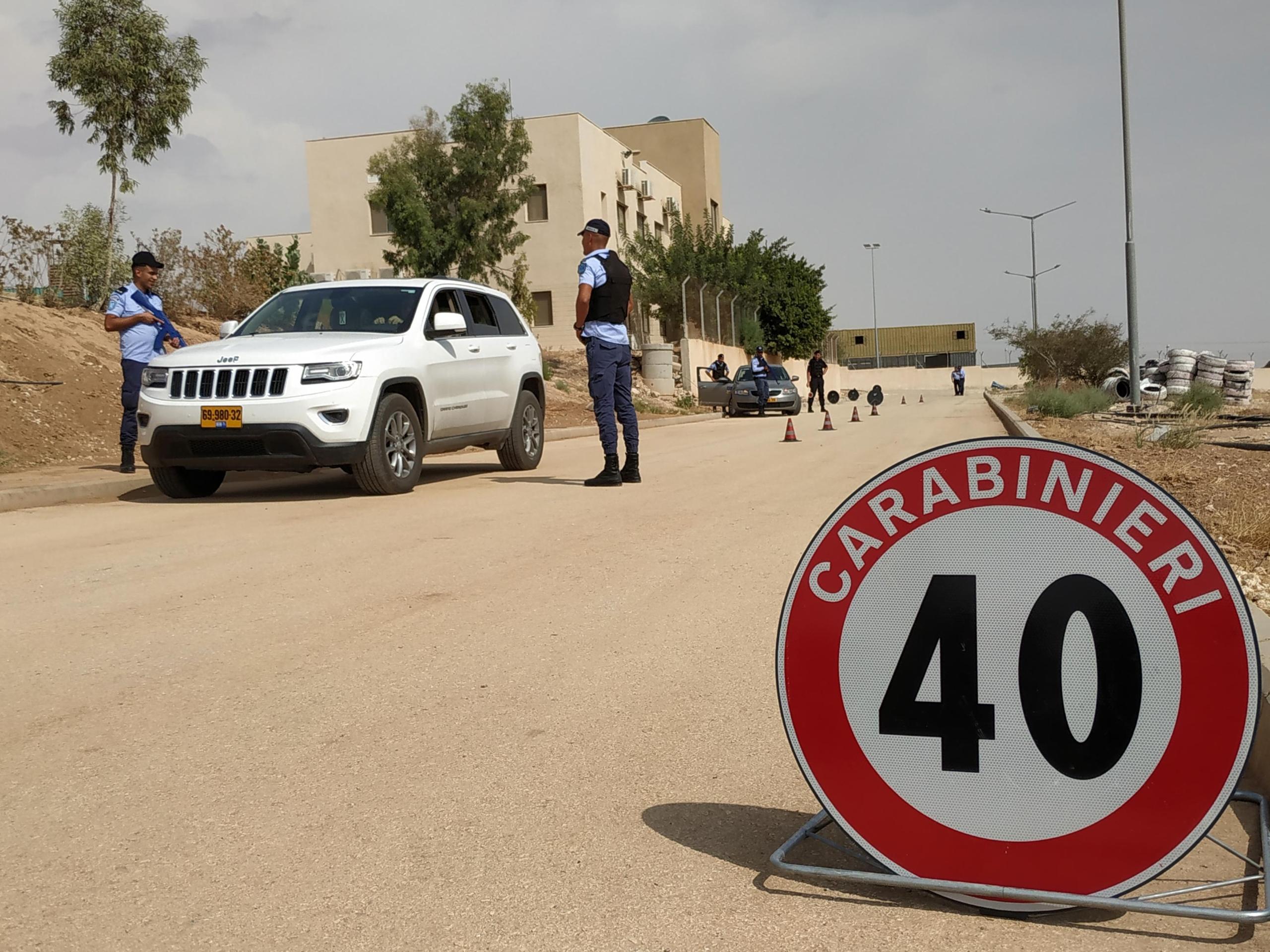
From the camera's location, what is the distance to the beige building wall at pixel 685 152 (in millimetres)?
67688

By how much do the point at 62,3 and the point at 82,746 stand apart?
66.9ft

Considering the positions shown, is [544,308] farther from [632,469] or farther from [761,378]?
[632,469]

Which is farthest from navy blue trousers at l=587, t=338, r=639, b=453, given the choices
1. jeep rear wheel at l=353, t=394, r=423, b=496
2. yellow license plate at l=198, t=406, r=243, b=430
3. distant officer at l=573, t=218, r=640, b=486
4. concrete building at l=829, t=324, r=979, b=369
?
concrete building at l=829, t=324, r=979, b=369

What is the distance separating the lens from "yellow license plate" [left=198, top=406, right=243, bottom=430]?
9.52 meters

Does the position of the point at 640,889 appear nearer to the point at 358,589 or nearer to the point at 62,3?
the point at 358,589

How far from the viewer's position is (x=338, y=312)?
10992 mm

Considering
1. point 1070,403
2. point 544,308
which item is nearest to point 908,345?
point 544,308

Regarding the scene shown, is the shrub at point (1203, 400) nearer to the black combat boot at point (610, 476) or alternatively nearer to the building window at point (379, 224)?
the black combat boot at point (610, 476)

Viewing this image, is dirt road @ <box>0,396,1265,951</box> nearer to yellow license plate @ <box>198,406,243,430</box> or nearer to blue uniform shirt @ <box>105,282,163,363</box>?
yellow license plate @ <box>198,406,243,430</box>

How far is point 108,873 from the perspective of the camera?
2.92 metres

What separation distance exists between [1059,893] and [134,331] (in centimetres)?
1045

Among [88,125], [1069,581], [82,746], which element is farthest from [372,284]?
[88,125]

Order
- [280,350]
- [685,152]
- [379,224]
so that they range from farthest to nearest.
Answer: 1. [685,152]
2. [379,224]
3. [280,350]

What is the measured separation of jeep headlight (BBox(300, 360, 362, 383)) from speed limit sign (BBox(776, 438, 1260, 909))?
7543 millimetres
